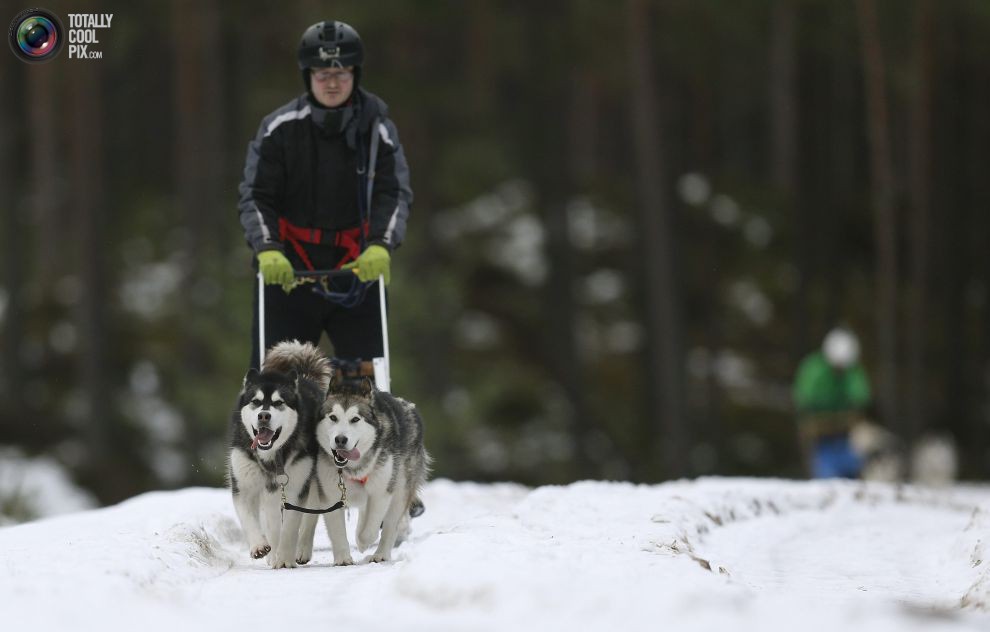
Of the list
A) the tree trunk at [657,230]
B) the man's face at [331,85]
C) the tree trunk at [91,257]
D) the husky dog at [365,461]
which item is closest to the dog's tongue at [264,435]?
the husky dog at [365,461]

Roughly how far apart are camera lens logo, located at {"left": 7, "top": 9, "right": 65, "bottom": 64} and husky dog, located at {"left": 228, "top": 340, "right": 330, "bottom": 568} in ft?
23.5

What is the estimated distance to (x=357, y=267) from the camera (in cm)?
754

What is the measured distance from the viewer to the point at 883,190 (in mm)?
25656

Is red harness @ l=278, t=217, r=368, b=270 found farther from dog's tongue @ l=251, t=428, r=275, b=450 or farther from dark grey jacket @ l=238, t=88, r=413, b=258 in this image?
dog's tongue @ l=251, t=428, r=275, b=450

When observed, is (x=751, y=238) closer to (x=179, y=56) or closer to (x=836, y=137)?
Answer: (x=836, y=137)

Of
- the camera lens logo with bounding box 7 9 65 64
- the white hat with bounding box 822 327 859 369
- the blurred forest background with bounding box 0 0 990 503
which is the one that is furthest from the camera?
the blurred forest background with bounding box 0 0 990 503

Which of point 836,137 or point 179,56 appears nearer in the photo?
point 179,56

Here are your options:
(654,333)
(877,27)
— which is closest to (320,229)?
(654,333)

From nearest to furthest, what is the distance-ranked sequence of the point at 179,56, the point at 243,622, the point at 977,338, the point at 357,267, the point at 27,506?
the point at 243,622 < the point at 357,267 < the point at 27,506 < the point at 179,56 < the point at 977,338

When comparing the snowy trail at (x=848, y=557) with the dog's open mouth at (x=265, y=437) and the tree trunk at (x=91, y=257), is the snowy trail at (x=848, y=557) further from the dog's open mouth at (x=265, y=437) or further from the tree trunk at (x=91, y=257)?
the tree trunk at (x=91, y=257)

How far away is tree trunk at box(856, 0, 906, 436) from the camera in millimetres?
24906

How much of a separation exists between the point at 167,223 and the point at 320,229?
1201 inches

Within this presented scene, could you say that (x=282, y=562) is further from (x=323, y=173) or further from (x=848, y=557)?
(x=848, y=557)

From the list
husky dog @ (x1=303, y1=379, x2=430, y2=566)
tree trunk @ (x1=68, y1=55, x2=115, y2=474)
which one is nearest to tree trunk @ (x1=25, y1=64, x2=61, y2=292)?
tree trunk @ (x1=68, y1=55, x2=115, y2=474)
